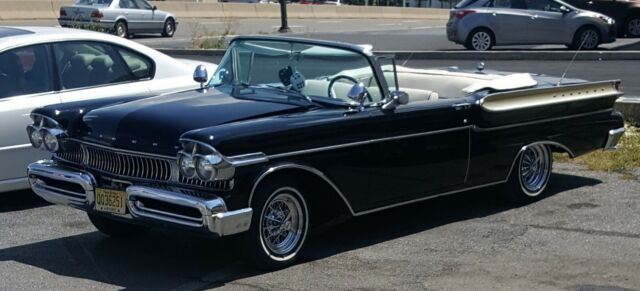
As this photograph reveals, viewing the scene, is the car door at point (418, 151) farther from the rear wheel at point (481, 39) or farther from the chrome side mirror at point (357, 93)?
the rear wheel at point (481, 39)

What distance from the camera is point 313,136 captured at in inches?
254

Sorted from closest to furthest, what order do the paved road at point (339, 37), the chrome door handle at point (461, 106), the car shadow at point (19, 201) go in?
1. the chrome door handle at point (461, 106)
2. the car shadow at point (19, 201)
3. the paved road at point (339, 37)

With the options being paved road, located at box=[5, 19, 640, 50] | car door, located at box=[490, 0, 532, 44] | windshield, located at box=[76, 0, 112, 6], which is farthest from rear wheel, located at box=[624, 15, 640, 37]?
windshield, located at box=[76, 0, 112, 6]

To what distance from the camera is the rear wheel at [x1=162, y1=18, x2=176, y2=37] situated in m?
31.8

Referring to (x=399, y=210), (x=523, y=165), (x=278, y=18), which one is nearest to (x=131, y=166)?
(x=399, y=210)

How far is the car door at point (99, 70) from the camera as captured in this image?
8617 mm

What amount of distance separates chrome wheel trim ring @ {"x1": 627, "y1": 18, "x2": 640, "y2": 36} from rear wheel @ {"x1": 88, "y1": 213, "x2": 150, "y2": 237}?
20.0 meters

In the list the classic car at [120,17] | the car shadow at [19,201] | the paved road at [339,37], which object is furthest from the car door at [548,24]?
the car shadow at [19,201]

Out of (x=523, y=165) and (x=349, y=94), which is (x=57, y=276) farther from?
(x=523, y=165)

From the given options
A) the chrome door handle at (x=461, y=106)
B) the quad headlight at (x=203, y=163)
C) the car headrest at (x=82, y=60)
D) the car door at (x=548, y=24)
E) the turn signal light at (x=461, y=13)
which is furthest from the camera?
the turn signal light at (x=461, y=13)

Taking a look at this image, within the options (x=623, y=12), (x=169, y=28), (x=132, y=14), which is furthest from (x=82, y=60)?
(x=169, y=28)

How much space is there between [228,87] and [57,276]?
1.93 m

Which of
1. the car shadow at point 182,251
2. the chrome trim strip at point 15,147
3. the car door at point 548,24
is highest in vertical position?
the chrome trim strip at point 15,147

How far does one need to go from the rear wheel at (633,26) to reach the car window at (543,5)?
4.24 m
